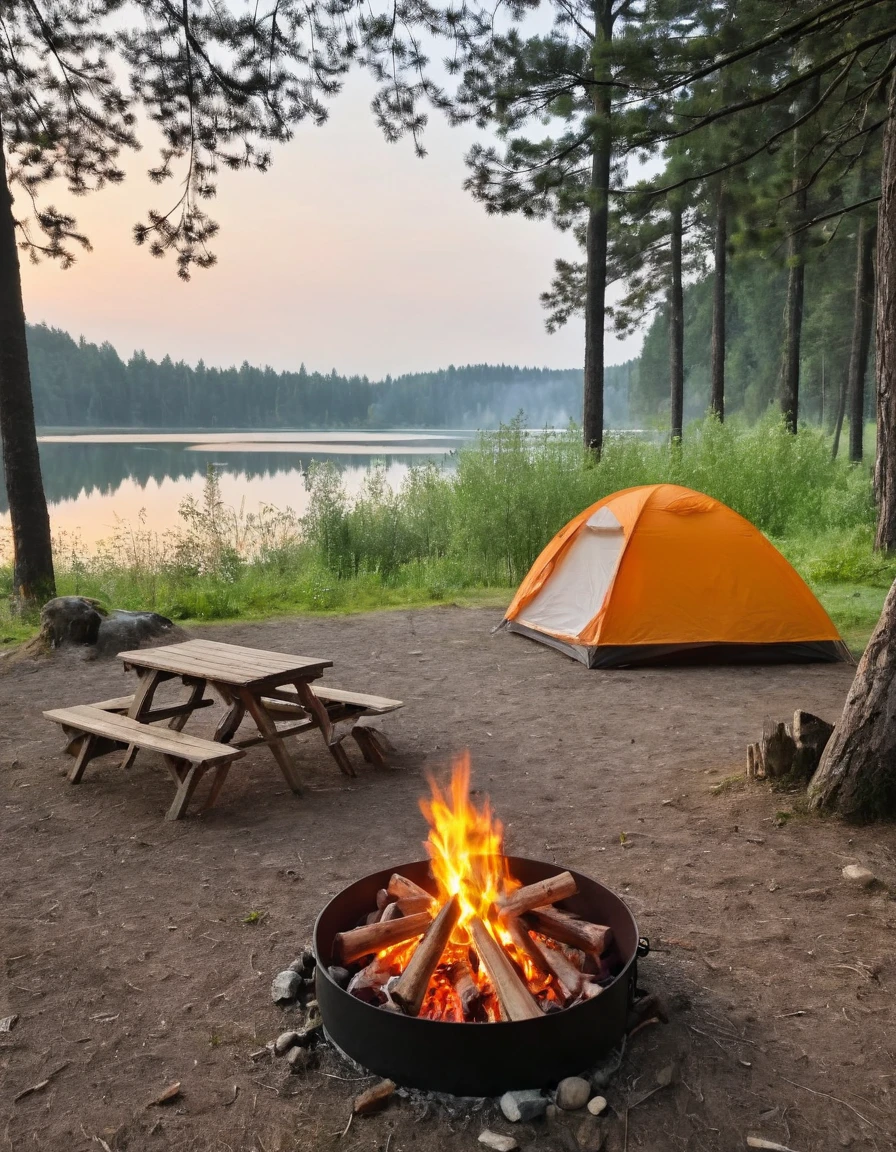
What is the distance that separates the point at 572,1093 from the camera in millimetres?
2115

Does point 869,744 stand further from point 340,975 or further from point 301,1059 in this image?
point 301,1059

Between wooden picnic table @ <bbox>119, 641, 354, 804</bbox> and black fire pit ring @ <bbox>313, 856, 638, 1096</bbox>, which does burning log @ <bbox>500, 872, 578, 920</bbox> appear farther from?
wooden picnic table @ <bbox>119, 641, 354, 804</bbox>

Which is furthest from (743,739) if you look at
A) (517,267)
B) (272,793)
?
(517,267)

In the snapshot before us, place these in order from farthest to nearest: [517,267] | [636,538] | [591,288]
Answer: [517,267] < [591,288] < [636,538]

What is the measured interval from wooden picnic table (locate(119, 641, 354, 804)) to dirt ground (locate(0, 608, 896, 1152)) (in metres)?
0.27

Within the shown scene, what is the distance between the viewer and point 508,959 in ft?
7.61

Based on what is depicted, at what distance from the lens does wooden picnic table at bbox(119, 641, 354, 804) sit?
4.29 m

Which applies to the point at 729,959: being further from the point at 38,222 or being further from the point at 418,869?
the point at 38,222

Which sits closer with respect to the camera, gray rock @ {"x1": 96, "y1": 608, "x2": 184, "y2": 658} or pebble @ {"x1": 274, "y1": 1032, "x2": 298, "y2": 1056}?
pebble @ {"x1": 274, "y1": 1032, "x2": 298, "y2": 1056}

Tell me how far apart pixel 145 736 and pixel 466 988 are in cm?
260

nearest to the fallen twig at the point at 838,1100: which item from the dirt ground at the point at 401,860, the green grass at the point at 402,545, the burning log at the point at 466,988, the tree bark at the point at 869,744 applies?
the dirt ground at the point at 401,860

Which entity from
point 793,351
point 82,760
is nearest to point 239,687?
point 82,760

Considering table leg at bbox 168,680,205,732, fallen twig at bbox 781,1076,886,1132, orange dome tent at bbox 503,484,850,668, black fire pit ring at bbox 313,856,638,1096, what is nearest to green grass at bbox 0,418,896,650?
orange dome tent at bbox 503,484,850,668

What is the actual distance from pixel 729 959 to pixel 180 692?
4.87 m
